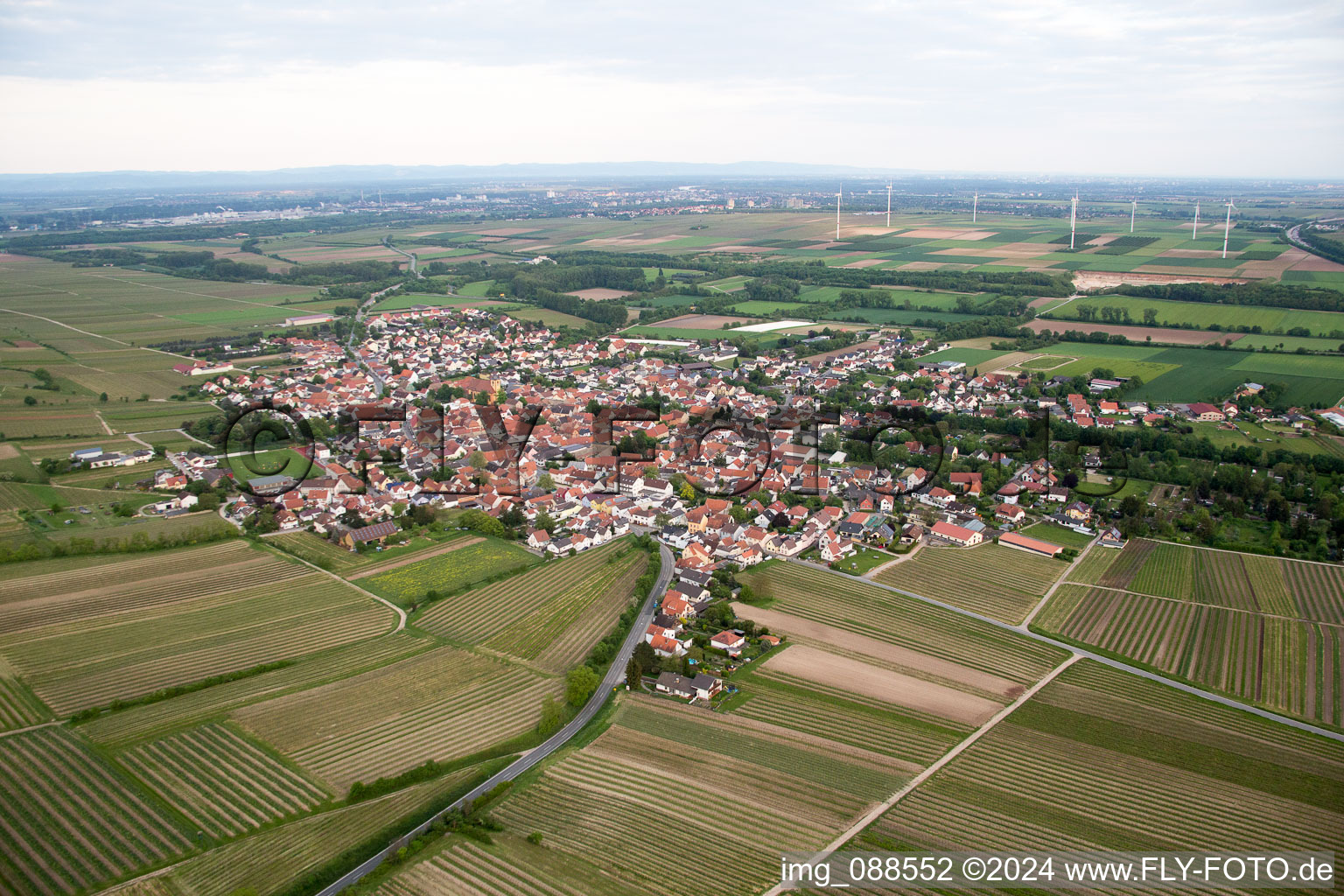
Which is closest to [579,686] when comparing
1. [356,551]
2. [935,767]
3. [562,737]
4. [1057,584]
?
[562,737]

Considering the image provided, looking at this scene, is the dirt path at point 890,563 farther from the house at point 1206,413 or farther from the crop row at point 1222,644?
the house at point 1206,413

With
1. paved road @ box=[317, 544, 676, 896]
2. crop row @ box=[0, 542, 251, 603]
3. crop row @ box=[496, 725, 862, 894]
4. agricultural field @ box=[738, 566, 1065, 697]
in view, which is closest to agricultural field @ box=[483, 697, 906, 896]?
crop row @ box=[496, 725, 862, 894]

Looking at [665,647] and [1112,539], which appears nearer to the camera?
[665,647]

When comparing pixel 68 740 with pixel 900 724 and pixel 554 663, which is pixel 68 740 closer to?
pixel 554 663

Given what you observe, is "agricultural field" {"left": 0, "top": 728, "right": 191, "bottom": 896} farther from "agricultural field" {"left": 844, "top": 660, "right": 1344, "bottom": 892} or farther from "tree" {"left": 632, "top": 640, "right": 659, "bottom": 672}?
"agricultural field" {"left": 844, "top": 660, "right": 1344, "bottom": 892}

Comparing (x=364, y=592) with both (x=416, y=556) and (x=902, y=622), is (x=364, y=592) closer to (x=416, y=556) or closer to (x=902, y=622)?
(x=416, y=556)
